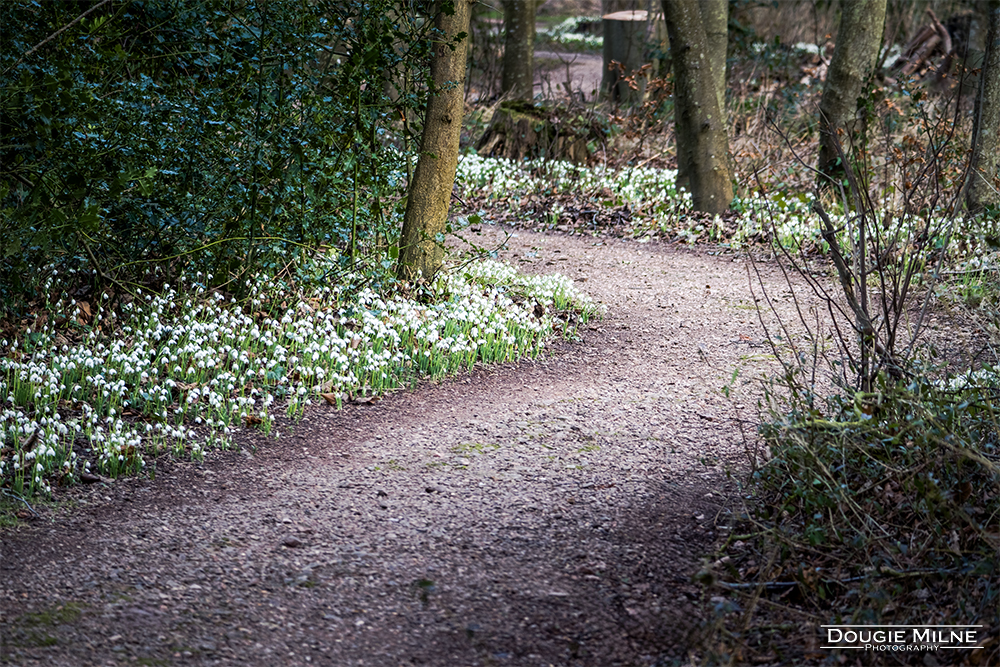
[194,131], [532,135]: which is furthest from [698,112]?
[194,131]

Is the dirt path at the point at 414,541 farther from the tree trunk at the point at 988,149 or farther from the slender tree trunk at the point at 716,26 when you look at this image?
the slender tree trunk at the point at 716,26

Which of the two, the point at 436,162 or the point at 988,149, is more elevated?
the point at 988,149

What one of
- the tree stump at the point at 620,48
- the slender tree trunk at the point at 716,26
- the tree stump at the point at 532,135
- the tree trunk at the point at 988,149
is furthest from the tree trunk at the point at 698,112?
the tree stump at the point at 620,48

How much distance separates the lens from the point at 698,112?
402 inches

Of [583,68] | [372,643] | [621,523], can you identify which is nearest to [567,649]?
[372,643]

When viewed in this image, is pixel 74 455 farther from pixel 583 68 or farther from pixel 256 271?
pixel 583 68

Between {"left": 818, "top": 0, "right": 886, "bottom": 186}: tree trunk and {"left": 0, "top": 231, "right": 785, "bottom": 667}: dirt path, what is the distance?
18.1 feet

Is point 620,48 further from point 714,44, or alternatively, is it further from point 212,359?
point 212,359

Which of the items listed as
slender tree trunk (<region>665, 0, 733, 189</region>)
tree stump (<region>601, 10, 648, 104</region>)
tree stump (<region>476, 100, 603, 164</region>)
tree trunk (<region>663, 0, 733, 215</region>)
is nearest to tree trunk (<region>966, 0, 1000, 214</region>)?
tree trunk (<region>663, 0, 733, 215</region>)

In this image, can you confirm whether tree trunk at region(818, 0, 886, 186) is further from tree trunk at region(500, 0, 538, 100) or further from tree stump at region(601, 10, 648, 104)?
tree stump at region(601, 10, 648, 104)

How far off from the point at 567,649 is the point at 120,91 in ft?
14.4

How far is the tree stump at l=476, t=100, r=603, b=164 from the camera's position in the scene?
1276 centimetres

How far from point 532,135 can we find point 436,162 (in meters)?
6.48

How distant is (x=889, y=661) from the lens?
→ 9.07ft
